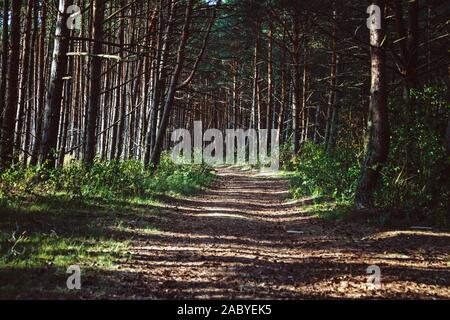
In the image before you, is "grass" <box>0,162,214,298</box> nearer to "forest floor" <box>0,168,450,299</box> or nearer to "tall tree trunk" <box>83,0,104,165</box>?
"forest floor" <box>0,168,450,299</box>

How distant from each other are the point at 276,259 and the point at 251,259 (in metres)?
0.41

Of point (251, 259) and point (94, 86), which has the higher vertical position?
point (94, 86)

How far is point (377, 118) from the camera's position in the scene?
32.6 ft

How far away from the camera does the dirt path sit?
5316 millimetres

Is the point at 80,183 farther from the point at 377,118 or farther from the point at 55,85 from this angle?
the point at 377,118

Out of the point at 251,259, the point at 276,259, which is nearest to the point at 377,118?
the point at 276,259

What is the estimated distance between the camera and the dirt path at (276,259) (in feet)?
17.4

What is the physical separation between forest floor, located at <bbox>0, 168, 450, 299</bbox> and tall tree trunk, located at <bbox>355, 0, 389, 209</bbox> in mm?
1288

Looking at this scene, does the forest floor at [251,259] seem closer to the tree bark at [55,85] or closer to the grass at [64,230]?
the grass at [64,230]

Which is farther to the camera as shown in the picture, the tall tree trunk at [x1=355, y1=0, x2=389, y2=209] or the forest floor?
the tall tree trunk at [x1=355, y1=0, x2=389, y2=209]

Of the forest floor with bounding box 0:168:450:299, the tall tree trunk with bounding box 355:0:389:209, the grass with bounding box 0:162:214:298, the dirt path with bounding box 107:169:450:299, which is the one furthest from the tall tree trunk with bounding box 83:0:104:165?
the tall tree trunk with bounding box 355:0:389:209

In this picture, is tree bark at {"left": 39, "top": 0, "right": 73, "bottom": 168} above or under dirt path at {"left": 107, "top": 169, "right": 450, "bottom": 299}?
above

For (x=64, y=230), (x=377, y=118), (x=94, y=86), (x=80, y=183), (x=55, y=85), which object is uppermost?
(x=94, y=86)
